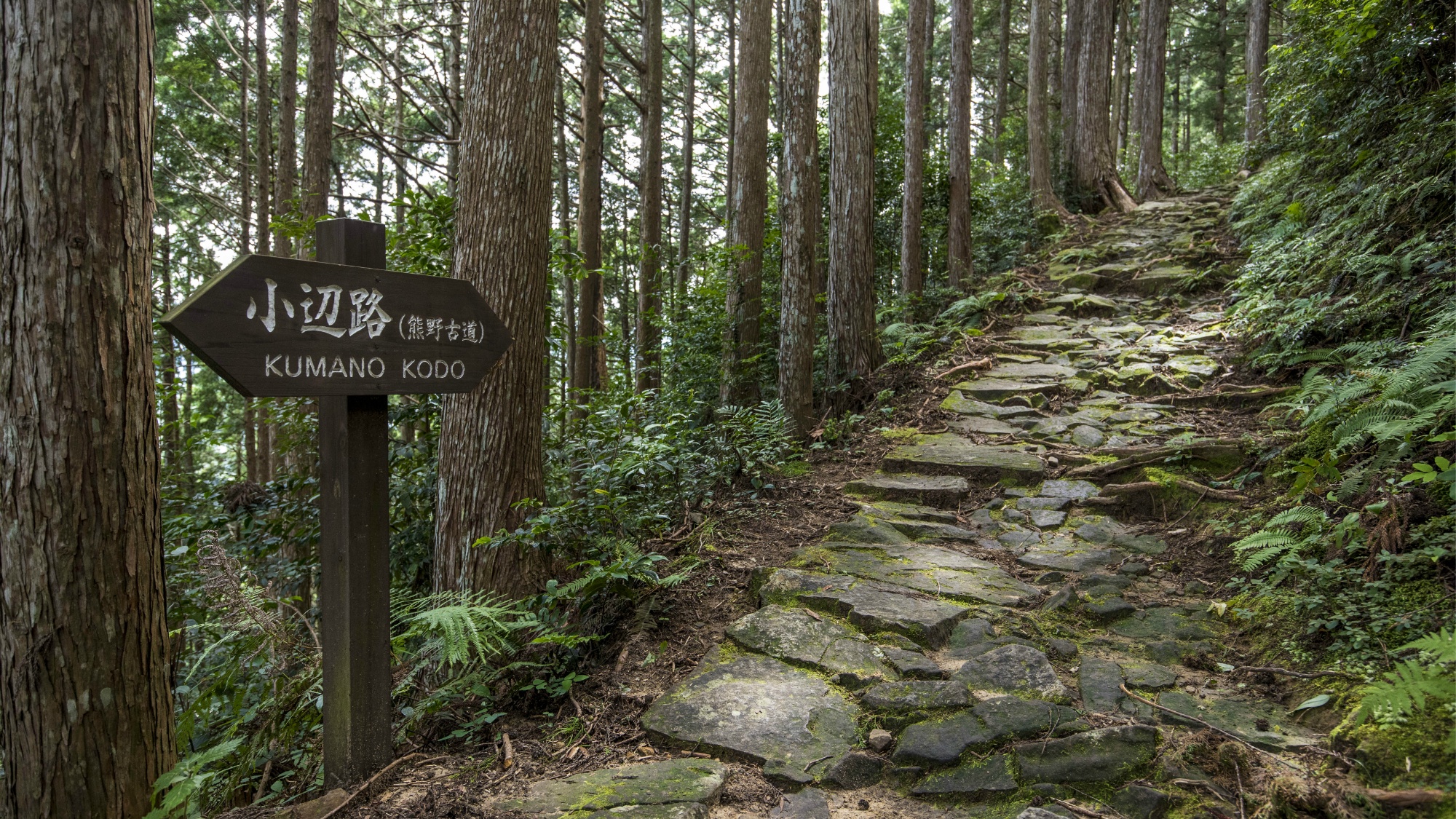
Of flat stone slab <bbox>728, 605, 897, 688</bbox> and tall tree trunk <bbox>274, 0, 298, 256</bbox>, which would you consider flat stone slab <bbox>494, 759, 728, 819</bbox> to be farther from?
tall tree trunk <bbox>274, 0, 298, 256</bbox>

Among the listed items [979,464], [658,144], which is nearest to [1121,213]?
[658,144]

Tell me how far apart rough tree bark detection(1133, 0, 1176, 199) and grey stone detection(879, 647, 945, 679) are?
1608cm

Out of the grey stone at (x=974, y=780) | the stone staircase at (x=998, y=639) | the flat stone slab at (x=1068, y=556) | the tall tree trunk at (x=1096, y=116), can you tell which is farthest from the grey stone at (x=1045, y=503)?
the tall tree trunk at (x=1096, y=116)

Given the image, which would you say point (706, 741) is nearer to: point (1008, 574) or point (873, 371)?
point (1008, 574)

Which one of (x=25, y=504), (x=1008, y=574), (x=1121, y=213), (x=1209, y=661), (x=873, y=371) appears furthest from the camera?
(x=1121, y=213)

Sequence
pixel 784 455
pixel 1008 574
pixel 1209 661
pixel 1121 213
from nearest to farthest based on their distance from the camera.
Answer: pixel 1209 661, pixel 1008 574, pixel 784 455, pixel 1121 213

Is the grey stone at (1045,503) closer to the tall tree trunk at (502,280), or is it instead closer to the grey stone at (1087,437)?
the grey stone at (1087,437)

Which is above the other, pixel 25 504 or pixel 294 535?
pixel 25 504

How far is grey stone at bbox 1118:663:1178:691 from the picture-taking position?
311 centimetres

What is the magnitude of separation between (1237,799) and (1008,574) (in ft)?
6.86

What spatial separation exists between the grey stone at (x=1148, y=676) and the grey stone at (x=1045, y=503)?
6.74 ft

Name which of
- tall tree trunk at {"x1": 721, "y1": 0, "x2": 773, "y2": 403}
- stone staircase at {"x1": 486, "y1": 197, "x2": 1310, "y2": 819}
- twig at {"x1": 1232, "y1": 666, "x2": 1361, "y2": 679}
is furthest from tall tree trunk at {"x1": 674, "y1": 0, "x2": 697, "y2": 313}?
twig at {"x1": 1232, "y1": 666, "x2": 1361, "y2": 679}

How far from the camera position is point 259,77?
12.4 m

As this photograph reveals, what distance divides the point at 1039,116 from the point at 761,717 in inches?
553
